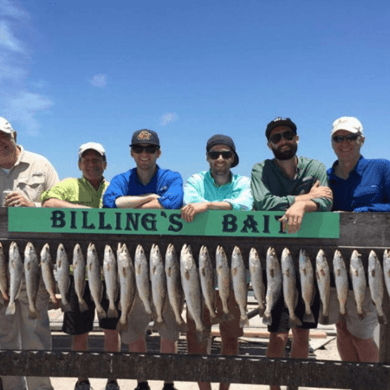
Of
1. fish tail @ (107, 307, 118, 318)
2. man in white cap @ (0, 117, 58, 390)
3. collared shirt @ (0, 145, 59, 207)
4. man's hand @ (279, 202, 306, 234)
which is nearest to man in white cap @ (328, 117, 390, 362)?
man's hand @ (279, 202, 306, 234)

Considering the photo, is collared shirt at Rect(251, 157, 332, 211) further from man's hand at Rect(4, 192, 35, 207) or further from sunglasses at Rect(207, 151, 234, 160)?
man's hand at Rect(4, 192, 35, 207)

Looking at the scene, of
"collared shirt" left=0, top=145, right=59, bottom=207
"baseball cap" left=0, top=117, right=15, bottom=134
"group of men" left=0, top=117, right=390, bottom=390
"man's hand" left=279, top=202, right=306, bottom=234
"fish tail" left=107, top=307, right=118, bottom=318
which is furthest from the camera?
"collared shirt" left=0, top=145, right=59, bottom=207

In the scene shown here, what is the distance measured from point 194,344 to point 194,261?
106cm

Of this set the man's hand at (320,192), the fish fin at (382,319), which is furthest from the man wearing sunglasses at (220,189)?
the fish fin at (382,319)

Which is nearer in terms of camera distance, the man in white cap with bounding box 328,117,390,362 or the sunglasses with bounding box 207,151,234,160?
the man in white cap with bounding box 328,117,390,362

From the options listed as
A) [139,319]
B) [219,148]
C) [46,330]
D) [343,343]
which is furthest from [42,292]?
[343,343]

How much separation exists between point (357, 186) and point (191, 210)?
1586mm

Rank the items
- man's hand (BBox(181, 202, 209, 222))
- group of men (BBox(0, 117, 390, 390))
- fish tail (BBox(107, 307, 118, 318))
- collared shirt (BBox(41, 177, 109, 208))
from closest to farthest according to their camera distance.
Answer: man's hand (BBox(181, 202, 209, 222))
fish tail (BBox(107, 307, 118, 318))
group of men (BBox(0, 117, 390, 390))
collared shirt (BBox(41, 177, 109, 208))

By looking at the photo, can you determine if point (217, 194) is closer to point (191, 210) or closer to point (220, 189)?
point (220, 189)

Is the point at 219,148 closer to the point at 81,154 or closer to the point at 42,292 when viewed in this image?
the point at 81,154

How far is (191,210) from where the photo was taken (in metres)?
3.30

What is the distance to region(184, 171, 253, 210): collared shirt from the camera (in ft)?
12.2

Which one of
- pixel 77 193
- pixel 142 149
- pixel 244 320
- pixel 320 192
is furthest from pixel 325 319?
pixel 77 193

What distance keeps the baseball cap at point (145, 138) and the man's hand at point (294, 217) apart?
58.5 inches
